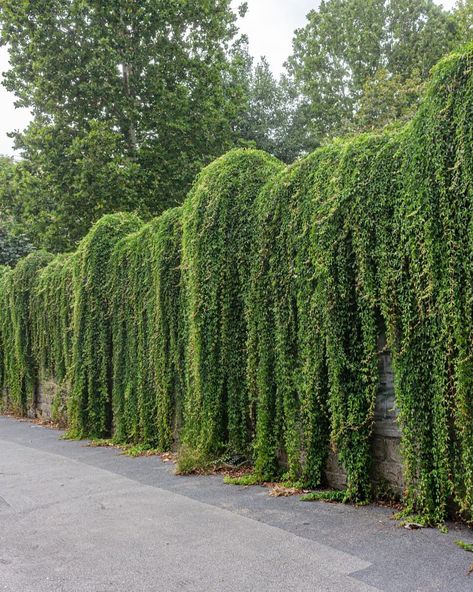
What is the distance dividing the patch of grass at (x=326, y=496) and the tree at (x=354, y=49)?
2056 cm

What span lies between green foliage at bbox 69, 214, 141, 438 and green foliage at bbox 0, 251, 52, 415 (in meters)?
3.95

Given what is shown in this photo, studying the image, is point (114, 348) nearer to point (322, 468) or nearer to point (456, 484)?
point (322, 468)

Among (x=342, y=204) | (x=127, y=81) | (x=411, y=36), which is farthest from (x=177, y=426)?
(x=411, y=36)

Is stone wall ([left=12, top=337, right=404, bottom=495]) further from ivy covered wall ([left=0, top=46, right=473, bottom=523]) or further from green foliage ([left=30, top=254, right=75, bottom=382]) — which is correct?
green foliage ([left=30, top=254, right=75, bottom=382])

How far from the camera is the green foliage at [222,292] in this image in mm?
6617

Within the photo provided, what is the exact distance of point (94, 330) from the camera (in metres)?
10.3

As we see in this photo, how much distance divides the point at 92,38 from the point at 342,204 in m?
15.2

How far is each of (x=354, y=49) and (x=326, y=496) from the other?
24903mm

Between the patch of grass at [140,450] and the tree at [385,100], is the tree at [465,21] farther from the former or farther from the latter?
the patch of grass at [140,450]

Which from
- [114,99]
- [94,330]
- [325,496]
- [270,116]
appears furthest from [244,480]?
[270,116]

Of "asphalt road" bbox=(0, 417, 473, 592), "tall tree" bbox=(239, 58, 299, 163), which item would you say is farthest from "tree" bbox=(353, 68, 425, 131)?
"asphalt road" bbox=(0, 417, 473, 592)

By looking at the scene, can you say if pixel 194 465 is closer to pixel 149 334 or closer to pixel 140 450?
pixel 140 450

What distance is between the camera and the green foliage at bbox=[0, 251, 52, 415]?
1407cm

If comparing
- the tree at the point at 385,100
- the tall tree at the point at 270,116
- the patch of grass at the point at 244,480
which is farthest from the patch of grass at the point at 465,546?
the tall tree at the point at 270,116
